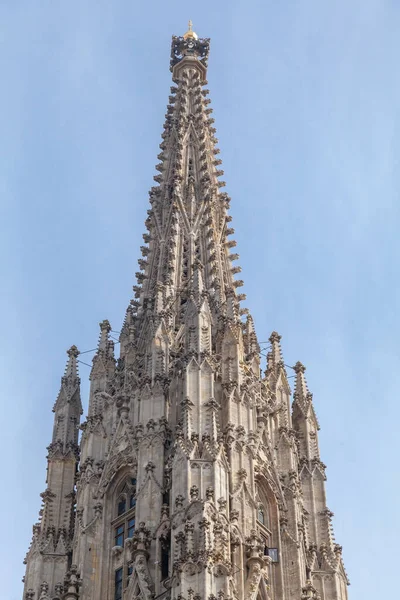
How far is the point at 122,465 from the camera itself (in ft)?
194

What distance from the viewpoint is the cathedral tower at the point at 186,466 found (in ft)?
176

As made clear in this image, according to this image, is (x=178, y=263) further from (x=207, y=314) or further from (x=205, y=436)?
(x=205, y=436)

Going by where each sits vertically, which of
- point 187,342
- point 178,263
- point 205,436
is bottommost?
point 205,436

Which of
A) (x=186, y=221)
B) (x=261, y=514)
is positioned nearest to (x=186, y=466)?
(x=261, y=514)

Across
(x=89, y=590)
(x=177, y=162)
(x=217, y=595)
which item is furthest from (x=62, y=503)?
(x=177, y=162)

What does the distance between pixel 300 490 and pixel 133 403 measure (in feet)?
23.3

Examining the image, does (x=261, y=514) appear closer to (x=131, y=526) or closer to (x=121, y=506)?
(x=131, y=526)

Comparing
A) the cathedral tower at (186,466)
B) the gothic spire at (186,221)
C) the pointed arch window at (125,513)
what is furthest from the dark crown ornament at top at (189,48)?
the pointed arch window at (125,513)

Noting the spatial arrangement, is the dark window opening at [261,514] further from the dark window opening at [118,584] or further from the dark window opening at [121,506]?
the dark window opening at [118,584]

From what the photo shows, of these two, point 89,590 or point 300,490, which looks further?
point 300,490

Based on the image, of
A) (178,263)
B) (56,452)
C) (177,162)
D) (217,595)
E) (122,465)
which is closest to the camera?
(217,595)

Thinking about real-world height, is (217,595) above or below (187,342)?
below

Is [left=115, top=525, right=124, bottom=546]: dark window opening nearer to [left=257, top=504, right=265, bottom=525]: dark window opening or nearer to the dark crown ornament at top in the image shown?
[left=257, top=504, right=265, bottom=525]: dark window opening

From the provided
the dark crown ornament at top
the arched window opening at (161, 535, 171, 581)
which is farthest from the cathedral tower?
the dark crown ornament at top
